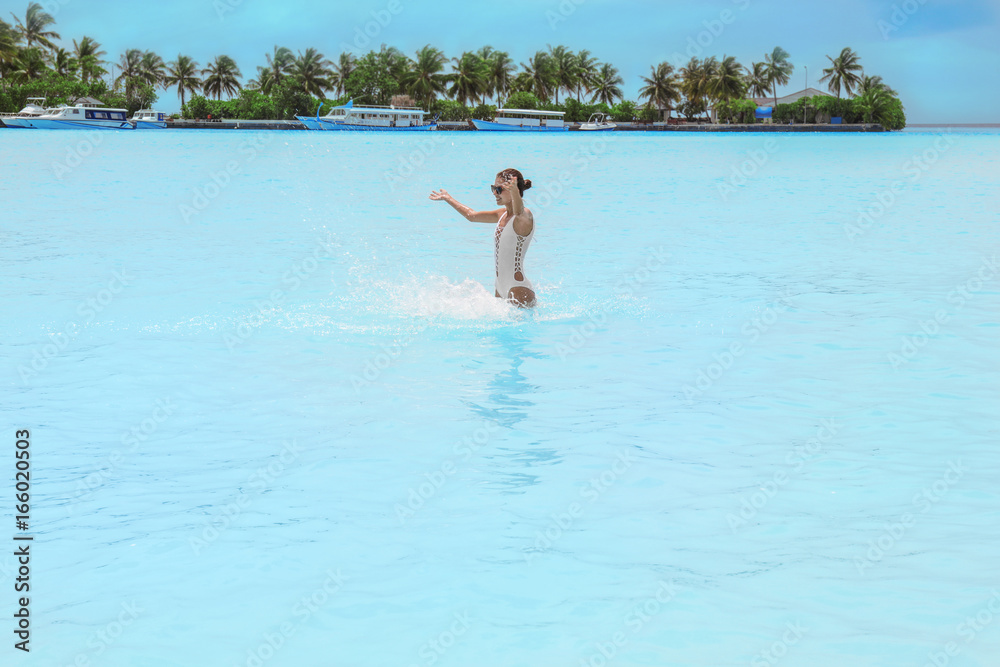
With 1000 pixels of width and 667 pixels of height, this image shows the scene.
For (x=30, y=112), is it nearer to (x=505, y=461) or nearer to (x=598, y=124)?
(x=598, y=124)

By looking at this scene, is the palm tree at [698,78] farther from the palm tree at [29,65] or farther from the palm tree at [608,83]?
the palm tree at [29,65]

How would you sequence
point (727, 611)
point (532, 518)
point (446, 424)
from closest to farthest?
point (727, 611), point (532, 518), point (446, 424)

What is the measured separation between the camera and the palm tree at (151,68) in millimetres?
111188

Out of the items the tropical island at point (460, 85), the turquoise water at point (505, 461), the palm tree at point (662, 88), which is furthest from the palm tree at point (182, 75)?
the turquoise water at point (505, 461)

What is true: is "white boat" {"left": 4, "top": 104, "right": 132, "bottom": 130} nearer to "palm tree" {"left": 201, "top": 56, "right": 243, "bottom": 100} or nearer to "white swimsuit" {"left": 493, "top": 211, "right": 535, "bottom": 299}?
"palm tree" {"left": 201, "top": 56, "right": 243, "bottom": 100}

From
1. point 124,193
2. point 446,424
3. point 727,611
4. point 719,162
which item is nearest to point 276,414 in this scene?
point 446,424

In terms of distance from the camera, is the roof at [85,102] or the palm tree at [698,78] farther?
the palm tree at [698,78]

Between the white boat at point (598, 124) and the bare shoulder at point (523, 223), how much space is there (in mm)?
104860

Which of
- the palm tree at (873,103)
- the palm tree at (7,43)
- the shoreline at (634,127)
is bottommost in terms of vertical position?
the shoreline at (634,127)

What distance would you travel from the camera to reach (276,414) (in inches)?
261

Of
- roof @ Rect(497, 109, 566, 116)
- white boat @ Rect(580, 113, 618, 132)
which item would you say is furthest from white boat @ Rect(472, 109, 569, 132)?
white boat @ Rect(580, 113, 618, 132)

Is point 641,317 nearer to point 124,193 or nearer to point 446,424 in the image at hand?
point 446,424

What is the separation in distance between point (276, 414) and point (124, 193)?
21518 millimetres

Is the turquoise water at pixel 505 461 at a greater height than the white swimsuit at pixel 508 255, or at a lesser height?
lesser
